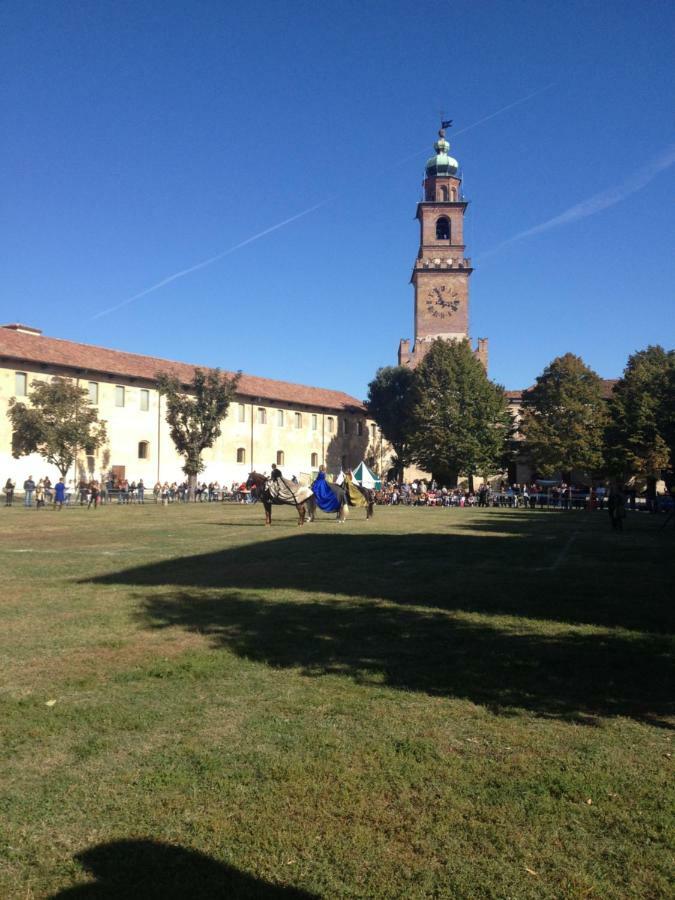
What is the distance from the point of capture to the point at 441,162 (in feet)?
264

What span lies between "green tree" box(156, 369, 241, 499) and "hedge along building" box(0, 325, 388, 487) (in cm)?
97

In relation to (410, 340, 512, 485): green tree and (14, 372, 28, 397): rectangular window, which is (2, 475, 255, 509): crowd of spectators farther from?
(410, 340, 512, 485): green tree

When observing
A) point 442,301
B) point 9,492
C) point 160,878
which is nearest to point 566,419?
point 442,301

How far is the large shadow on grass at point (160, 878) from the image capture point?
10.5ft

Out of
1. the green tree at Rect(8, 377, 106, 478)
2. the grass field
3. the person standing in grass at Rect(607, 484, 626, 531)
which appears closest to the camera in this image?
the grass field

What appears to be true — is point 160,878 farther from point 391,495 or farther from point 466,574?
point 391,495

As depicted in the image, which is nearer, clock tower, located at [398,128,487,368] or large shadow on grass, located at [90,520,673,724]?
large shadow on grass, located at [90,520,673,724]

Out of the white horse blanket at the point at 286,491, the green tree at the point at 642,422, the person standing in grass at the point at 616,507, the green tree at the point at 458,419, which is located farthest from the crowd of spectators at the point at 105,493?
the green tree at the point at 642,422

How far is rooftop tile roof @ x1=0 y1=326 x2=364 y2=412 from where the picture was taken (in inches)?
2130

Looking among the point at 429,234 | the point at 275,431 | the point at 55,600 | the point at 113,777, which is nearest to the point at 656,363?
the point at 429,234

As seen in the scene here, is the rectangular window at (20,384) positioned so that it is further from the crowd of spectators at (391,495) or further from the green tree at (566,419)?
the green tree at (566,419)

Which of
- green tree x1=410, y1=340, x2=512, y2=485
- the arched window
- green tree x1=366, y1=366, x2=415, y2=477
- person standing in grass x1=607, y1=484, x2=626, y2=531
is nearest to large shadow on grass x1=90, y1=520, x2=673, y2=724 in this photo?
person standing in grass x1=607, y1=484, x2=626, y2=531

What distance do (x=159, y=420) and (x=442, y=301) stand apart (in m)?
32.5

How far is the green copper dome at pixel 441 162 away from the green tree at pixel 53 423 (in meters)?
47.2
